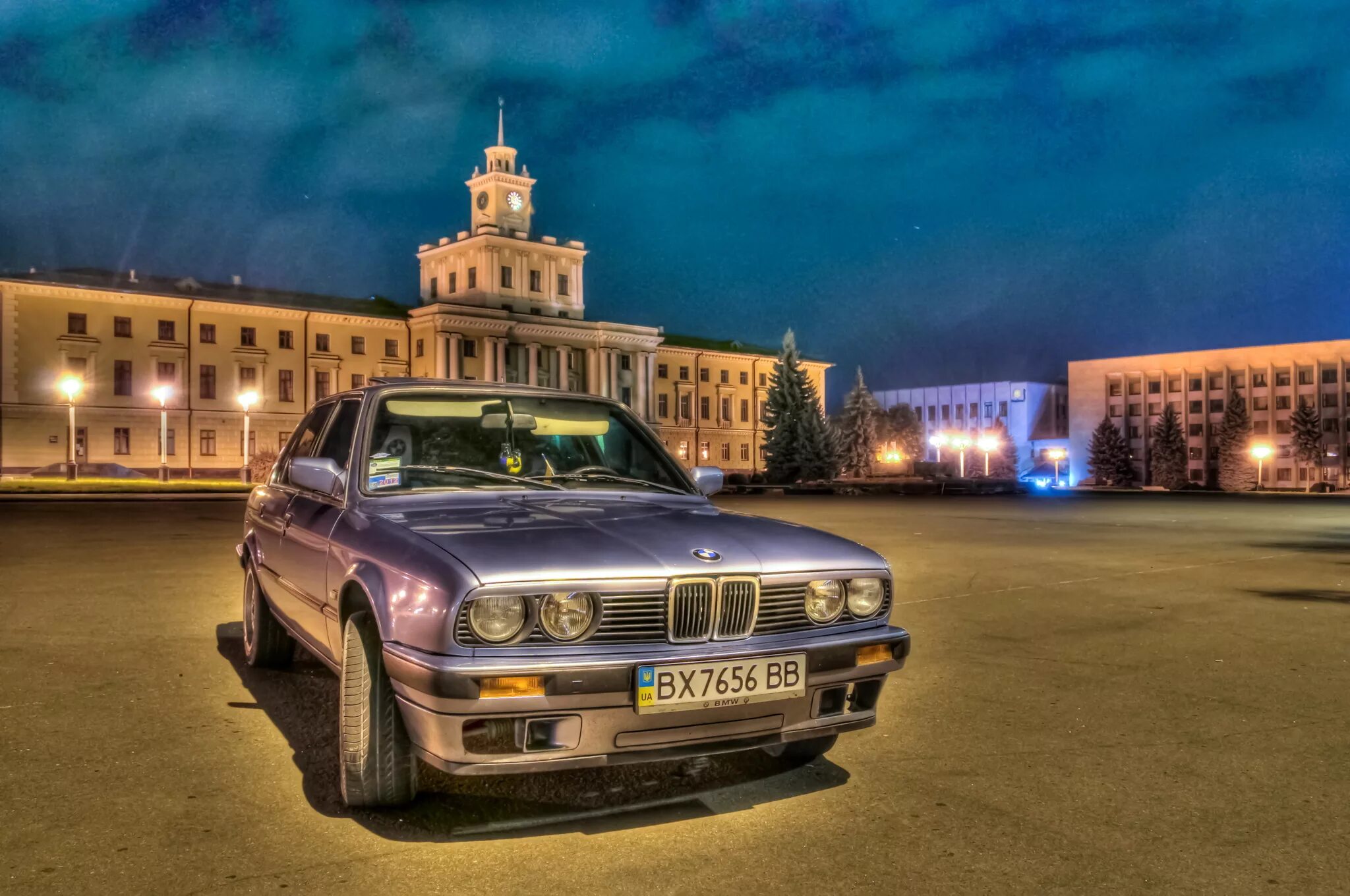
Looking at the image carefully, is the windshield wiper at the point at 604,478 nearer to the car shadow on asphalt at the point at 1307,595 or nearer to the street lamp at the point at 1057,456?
the car shadow on asphalt at the point at 1307,595

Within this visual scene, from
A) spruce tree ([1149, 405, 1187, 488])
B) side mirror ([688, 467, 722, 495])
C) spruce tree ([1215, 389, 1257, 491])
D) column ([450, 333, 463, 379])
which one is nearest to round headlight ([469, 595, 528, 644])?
side mirror ([688, 467, 722, 495])

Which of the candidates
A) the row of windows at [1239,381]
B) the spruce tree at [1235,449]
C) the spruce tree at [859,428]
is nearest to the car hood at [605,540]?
the spruce tree at [859,428]

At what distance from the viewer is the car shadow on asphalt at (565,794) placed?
3.48 meters

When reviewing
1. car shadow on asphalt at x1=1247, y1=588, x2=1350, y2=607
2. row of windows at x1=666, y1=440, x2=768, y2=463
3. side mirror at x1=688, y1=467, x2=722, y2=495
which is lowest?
car shadow on asphalt at x1=1247, y1=588, x2=1350, y2=607

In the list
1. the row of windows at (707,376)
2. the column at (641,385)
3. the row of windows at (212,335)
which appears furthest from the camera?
the row of windows at (707,376)

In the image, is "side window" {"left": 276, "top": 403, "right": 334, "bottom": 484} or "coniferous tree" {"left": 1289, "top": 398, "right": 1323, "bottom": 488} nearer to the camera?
"side window" {"left": 276, "top": 403, "right": 334, "bottom": 484}

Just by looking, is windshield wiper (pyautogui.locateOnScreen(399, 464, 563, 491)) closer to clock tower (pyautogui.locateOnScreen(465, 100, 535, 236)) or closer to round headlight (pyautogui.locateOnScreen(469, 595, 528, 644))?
round headlight (pyautogui.locateOnScreen(469, 595, 528, 644))

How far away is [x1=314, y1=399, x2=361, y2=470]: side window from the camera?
489 centimetres

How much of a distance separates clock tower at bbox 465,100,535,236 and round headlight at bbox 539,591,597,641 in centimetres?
7616

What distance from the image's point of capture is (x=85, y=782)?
392 cm

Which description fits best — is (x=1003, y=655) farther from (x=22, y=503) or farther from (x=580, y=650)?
(x=22, y=503)

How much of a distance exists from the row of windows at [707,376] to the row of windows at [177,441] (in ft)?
104

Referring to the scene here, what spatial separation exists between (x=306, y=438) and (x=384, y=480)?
6.96ft

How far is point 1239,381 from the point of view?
336 ft
